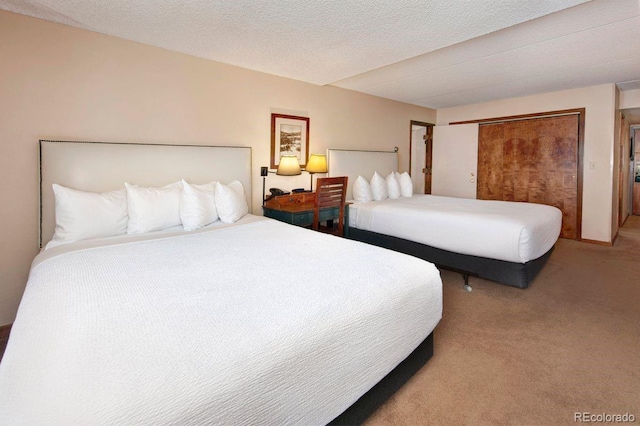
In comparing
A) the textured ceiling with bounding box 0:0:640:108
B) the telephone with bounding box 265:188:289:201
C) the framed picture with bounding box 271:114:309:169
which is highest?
the textured ceiling with bounding box 0:0:640:108

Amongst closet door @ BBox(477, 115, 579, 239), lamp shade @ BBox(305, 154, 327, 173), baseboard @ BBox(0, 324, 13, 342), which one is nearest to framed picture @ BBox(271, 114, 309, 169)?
lamp shade @ BBox(305, 154, 327, 173)

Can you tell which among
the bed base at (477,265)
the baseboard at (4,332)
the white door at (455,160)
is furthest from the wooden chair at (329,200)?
the white door at (455,160)

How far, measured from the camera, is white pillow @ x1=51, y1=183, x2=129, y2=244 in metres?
2.34

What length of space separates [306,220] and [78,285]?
91.5 inches

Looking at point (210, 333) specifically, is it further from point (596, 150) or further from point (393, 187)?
point (596, 150)

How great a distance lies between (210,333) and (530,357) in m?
2.02

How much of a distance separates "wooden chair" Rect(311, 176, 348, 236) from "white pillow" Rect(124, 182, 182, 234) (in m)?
1.41

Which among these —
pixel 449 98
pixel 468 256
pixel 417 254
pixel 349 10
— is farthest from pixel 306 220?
pixel 449 98

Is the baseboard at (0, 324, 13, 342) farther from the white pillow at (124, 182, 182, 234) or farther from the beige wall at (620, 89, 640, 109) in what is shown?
the beige wall at (620, 89, 640, 109)

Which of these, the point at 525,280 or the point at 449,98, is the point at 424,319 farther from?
the point at 449,98

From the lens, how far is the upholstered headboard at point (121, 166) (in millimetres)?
2523

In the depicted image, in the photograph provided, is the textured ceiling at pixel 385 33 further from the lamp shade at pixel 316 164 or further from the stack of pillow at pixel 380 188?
the stack of pillow at pixel 380 188

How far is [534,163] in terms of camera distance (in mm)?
5312

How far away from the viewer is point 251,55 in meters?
3.20
